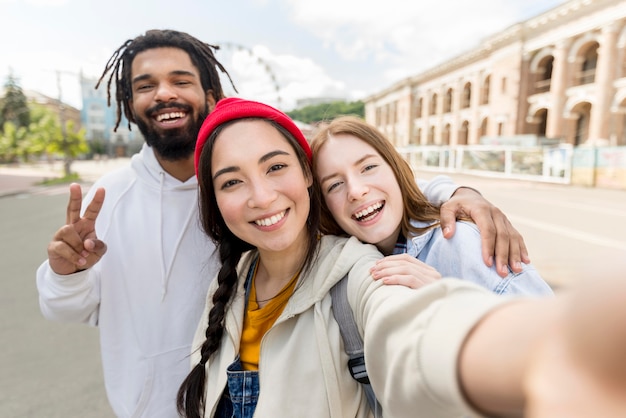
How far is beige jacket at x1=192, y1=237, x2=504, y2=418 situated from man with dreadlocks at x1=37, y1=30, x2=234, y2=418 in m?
0.36

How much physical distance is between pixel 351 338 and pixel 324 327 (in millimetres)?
84

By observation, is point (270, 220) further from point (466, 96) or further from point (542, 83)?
point (466, 96)

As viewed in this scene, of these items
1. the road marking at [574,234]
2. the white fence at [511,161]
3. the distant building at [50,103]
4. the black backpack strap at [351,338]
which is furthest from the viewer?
the distant building at [50,103]

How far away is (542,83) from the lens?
2298 centimetres

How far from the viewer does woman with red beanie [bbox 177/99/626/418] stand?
0.40 meters

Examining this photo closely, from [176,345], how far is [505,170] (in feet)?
67.4

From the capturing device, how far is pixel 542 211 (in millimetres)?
9938

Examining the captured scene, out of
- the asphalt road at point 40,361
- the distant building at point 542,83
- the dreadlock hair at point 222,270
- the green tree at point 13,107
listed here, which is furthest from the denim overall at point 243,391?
the green tree at point 13,107

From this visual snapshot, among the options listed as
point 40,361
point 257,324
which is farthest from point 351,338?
point 40,361

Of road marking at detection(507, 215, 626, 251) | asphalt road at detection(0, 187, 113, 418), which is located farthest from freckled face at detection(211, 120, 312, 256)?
road marking at detection(507, 215, 626, 251)

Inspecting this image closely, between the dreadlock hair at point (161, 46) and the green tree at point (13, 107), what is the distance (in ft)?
188

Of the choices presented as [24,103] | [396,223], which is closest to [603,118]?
[396,223]

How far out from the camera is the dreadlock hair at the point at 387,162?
1.49m

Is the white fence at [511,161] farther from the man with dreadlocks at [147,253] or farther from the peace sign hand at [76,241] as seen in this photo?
the peace sign hand at [76,241]
